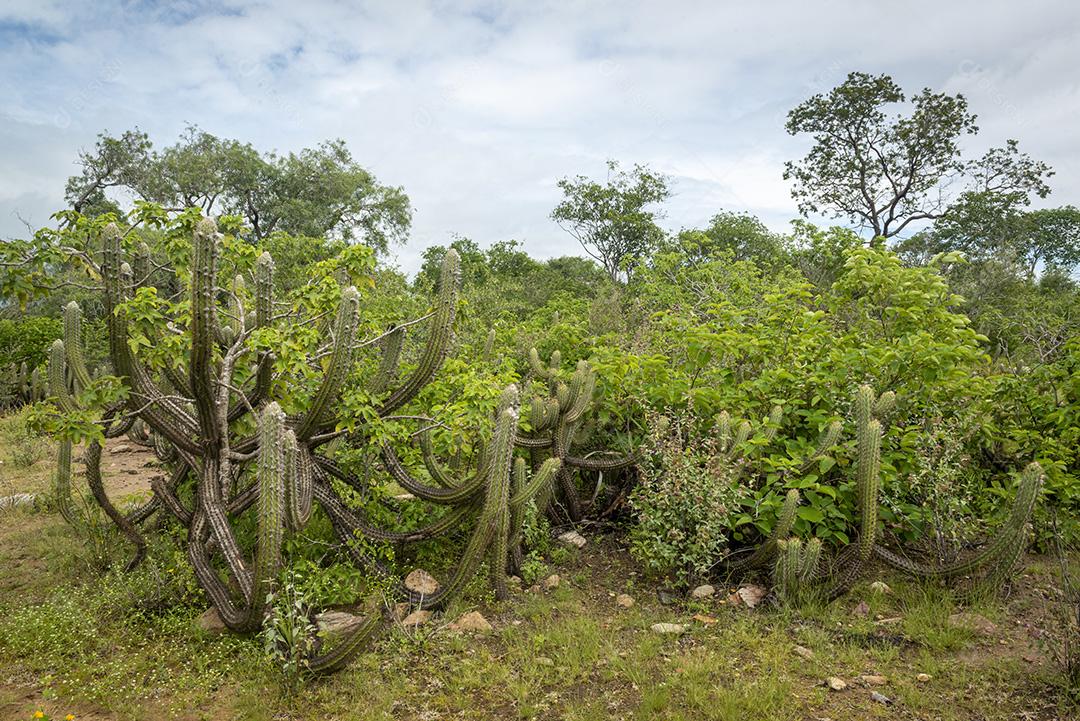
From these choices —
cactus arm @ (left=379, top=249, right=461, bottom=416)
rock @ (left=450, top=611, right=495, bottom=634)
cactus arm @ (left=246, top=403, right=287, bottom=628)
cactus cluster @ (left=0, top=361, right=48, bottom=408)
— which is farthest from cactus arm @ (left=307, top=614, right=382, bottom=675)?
cactus cluster @ (left=0, top=361, right=48, bottom=408)

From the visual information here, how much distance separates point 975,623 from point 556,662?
2.67 meters

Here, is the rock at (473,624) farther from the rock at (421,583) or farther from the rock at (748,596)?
the rock at (748,596)

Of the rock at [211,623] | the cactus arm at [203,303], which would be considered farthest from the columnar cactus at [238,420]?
the rock at [211,623]

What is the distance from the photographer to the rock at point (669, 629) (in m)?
4.28

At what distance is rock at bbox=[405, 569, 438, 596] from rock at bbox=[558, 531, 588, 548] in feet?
4.33

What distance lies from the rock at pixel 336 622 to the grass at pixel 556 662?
25 cm

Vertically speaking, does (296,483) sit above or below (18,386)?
above

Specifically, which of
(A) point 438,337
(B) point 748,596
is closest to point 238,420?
(A) point 438,337

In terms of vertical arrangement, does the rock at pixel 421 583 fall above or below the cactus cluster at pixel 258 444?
below

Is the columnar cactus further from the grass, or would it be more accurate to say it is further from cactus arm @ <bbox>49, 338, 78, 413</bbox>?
the grass

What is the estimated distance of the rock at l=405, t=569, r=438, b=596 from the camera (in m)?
4.71

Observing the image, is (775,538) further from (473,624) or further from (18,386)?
(18,386)

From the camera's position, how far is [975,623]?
4168 mm

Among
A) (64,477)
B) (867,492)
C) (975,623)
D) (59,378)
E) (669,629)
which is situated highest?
(59,378)
